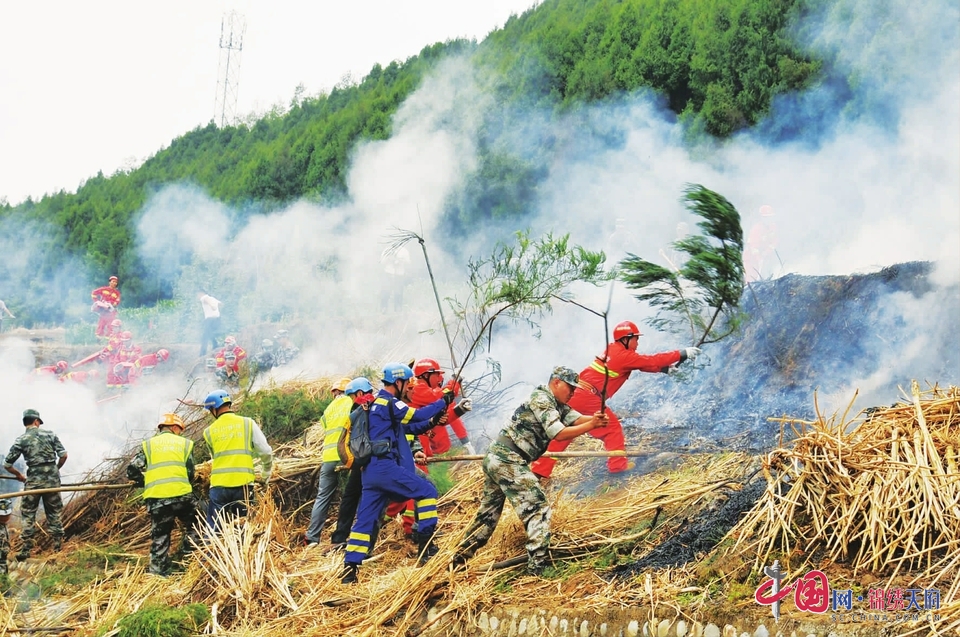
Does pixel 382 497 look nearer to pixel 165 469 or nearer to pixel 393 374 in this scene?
pixel 393 374

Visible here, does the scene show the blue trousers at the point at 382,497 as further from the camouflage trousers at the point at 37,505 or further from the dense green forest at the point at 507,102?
the dense green forest at the point at 507,102

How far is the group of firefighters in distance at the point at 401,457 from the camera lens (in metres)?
6.93

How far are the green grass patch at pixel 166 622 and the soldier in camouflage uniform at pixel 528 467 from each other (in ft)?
6.24

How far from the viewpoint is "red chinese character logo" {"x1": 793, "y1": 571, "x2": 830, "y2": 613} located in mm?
5227

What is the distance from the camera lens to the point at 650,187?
688 inches

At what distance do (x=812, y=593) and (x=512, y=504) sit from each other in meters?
2.19

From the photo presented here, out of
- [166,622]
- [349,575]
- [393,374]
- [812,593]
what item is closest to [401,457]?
[393,374]

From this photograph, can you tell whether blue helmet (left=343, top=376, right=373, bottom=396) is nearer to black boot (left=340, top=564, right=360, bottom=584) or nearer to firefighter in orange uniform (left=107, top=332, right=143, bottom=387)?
black boot (left=340, top=564, right=360, bottom=584)

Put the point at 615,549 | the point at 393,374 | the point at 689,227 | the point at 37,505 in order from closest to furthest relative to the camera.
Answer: the point at 615,549, the point at 393,374, the point at 37,505, the point at 689,227

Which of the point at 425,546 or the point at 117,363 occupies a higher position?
the point at 117,363

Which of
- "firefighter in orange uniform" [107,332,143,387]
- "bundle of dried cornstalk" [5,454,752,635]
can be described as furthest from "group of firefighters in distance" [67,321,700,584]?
"firefighter in orange uniform" [107,332,143,387]

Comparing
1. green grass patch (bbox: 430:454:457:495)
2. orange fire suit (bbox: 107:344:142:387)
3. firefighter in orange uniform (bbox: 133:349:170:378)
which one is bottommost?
green grass patch (bbox: 430:454:457:495)

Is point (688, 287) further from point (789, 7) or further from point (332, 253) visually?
point (332, 253)

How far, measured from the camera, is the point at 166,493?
853 centimetres
